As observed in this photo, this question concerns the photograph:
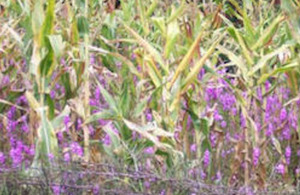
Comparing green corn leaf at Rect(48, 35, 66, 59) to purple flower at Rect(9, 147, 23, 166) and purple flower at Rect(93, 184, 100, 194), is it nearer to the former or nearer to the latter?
purple flower at Rect(9, 147, 23, 166)

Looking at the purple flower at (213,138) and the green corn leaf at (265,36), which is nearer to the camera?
the green corn leaf at (265,36)

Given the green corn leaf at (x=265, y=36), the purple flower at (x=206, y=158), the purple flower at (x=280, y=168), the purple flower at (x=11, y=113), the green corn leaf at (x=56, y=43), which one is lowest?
the purple flower at (x=280, y=168)

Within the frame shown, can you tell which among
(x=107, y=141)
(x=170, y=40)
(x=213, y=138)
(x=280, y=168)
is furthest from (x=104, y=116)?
(x=280, y=168)

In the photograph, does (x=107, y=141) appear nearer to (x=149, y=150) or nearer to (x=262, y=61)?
(x=149, y=150)

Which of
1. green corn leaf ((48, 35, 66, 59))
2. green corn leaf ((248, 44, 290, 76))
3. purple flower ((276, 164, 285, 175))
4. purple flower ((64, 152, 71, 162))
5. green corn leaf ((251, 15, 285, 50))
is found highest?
green corn leaf ((48, 35, 66, 59))

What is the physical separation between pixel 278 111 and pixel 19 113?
50.0 inches

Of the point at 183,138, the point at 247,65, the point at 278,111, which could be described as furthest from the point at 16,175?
the point at 278,111

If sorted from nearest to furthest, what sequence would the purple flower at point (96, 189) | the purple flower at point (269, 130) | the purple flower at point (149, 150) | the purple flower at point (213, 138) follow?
1. the purple flower at point (96, 189)
2. the purple flower at point (149, 150)
3. the purple flower at point (269, 130)
4. the purple flower at point (213, 138)

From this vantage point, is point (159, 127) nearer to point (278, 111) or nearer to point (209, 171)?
point (209, 171)

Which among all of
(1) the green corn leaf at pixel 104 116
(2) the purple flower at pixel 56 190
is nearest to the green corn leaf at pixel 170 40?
(1) the green corn leaf at pixel 104 116

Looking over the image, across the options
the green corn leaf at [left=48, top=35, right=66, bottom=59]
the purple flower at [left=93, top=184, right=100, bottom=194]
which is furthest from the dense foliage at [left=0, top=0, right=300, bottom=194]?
the purple flower at [left=93, top=184, right=100, bottom=194]

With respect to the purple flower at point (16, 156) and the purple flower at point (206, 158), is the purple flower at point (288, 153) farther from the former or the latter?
the purple flower at point (16, 156)

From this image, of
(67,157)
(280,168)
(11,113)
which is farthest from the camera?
→ (11,113)

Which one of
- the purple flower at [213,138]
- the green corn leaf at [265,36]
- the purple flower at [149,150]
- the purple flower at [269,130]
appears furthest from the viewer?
the purple flower at [213,138]
